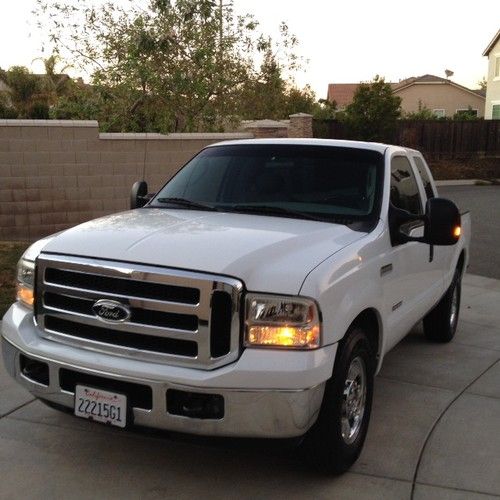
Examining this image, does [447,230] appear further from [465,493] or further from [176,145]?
[176,145]

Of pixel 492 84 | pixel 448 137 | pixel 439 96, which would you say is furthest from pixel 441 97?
pixel 448 137

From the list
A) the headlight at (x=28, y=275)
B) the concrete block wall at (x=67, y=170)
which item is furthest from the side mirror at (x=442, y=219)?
the concrete block wall at (x=67, y=170)

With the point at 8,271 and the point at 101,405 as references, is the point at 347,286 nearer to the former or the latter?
the point at 101,405

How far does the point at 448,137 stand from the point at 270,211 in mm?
29519

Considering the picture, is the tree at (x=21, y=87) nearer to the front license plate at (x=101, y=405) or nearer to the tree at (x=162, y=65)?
the tree at (x=162, y=65)

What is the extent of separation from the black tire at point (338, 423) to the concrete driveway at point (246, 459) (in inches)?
5.4

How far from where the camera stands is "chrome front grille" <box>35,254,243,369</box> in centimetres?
342

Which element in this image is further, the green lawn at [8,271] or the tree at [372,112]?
the tree at [372,112]

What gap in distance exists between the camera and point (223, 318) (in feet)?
11.3

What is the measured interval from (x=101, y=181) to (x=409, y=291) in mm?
7695

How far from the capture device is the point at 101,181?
11742 millimetres

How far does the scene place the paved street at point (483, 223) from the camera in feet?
37.0

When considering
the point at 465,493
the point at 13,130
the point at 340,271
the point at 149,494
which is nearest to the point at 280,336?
the point at 340,271

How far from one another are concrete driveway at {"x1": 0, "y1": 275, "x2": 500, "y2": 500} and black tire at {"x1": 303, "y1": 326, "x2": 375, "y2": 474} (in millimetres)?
138
